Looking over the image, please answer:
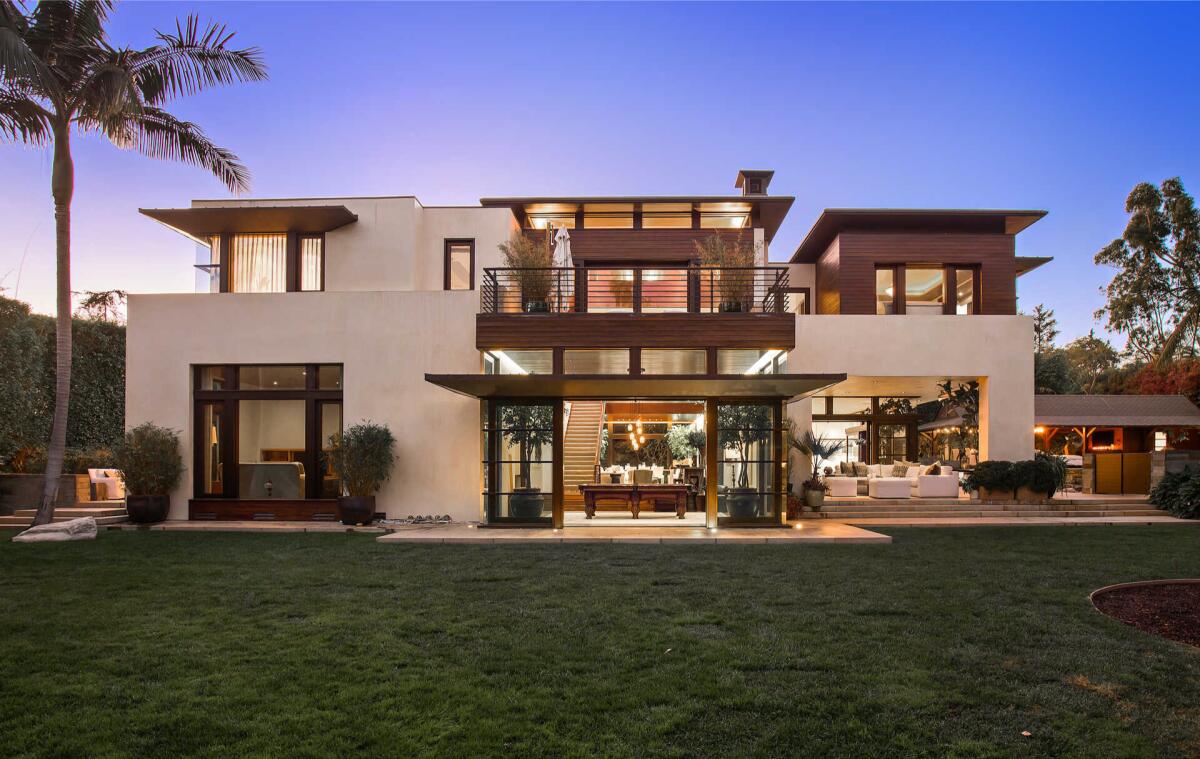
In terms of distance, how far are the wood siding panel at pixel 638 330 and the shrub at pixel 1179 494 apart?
9.20m

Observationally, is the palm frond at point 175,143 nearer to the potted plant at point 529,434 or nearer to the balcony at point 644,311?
the balcony at point 644,311

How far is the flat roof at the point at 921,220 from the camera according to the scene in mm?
18297

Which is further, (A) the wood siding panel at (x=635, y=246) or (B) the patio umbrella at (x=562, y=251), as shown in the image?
(A) the wood siding panel at (x=635, y=246)

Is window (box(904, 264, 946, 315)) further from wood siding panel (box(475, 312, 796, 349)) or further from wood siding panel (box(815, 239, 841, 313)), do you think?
wood siding panel (box(475, 312, 796, 349))

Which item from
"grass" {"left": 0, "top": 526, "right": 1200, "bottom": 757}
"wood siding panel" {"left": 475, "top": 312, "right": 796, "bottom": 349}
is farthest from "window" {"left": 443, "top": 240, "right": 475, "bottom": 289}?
"grass" {"left": 0, "top": 526, "right": 1200, "bottom": 757}

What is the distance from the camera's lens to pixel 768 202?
64.5 ft

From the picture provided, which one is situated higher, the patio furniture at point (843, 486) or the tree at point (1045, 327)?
the tree at point (1045, 327)

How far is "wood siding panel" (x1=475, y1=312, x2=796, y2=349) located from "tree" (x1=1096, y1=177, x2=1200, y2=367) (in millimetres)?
28374

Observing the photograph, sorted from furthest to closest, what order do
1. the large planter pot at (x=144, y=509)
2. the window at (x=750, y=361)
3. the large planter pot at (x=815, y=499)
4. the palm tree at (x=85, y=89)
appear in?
the large planter pot at (x=815, y=499), the window at (x=750, y=361), the large planter pot at (x=144, y=509), the palm tree at (x=85, y=89)

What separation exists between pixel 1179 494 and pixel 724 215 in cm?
1248

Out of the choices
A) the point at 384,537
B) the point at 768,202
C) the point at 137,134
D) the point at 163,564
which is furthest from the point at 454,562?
the point at 768,202

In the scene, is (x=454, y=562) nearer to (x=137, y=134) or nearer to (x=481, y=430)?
(x=481, y=430)

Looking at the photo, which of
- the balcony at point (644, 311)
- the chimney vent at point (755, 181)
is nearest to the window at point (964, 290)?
the chimney vent at point (755, 181)

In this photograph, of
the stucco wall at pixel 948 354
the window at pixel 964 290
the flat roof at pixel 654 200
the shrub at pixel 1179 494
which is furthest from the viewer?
the flat roof at pixel 654 200
